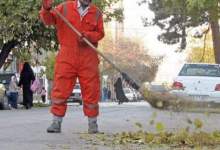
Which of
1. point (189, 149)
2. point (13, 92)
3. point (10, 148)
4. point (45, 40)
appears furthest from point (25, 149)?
point (45, 40)

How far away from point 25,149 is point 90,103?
209 cm

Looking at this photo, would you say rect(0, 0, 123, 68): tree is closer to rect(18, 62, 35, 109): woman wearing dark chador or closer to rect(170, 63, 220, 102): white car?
rect(18, 62, 35, 109): woman wearing dark chador

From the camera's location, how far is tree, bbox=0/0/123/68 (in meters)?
33.9

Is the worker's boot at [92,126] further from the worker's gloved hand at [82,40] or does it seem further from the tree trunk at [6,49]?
the tree trunk at [6,49]

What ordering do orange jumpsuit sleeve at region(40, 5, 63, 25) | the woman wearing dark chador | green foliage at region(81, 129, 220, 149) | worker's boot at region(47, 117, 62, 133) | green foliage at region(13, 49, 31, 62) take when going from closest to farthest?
green foliage at region(81, 129, 220, 149), orange jumpsuit sleeve at region(40, 5, 63, 25), worker's boot at region(47, 117, 62, 133), the woman wearing dark chador, green foliage at region(13, 49, 31, 62)

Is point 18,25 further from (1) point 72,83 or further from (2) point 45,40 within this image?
(1) point 72,83

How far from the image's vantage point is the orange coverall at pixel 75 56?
29.9ft

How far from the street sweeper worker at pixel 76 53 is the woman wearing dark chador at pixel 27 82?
18.8m

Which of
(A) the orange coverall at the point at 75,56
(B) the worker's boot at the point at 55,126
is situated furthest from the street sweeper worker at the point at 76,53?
(B) the worker's boot at the point at 55,126

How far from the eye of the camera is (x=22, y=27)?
3428 cm

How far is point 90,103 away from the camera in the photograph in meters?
9.27

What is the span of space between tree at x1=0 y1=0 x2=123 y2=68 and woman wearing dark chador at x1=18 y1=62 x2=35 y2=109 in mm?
5410

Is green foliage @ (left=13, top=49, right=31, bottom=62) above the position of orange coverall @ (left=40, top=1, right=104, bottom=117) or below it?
above

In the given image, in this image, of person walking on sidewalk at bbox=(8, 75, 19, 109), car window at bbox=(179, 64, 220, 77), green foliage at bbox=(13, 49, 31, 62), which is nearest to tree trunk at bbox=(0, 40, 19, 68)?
green foliage at bbox=(13, 49, 31, 62)
